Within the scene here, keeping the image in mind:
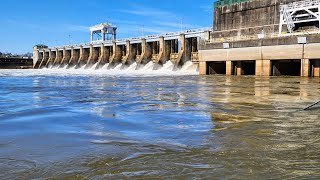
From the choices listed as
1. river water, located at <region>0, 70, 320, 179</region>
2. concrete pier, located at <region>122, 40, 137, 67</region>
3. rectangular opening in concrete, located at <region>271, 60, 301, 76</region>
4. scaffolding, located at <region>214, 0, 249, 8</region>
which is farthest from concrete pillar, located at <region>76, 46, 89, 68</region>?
river water, located at <region>0, 70, 320, 179</region>

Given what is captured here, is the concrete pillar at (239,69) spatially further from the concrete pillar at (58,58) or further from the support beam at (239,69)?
the concrete pillar at (58,58)

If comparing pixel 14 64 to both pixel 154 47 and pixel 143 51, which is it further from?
pixel 154 47

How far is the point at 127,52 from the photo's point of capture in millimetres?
56219

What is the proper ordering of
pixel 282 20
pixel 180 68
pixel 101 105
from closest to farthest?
1. pixel 101 105
2. pixel 282 20
3. pixel 180 68

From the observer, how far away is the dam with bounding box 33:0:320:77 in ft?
86.9

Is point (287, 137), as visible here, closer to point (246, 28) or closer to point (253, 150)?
point (253, 150)

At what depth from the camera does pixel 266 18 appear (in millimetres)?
35562

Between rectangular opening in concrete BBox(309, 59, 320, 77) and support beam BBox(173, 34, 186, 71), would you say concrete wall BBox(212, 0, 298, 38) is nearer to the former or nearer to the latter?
support beam BBox(173, 34, 186, 71)

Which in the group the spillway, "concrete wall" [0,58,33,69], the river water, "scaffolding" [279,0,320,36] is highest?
"scaffolding" [279,0,320,36]

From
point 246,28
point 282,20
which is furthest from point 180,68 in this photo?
point 282,20

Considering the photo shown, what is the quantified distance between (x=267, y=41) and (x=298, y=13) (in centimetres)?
639

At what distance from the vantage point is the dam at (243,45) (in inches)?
1043

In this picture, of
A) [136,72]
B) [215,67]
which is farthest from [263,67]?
[136,72]

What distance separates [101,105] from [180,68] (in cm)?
3515
